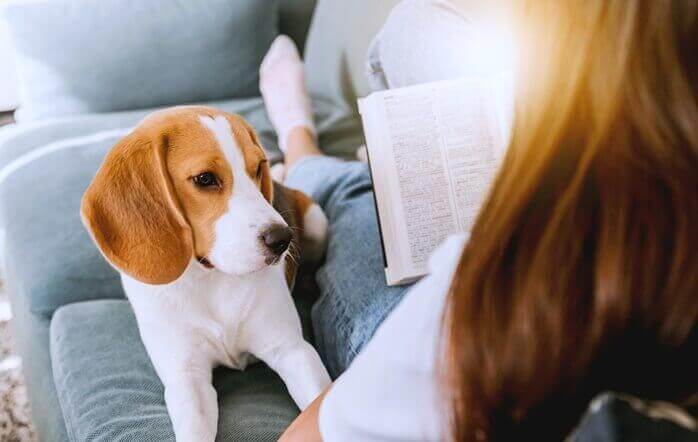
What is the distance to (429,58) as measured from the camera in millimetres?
1219

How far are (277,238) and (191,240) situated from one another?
5.1 inches

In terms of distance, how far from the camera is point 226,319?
1101mm

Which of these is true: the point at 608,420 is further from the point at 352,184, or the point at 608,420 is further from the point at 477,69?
the point at 352,184

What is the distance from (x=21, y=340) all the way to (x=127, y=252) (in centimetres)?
60

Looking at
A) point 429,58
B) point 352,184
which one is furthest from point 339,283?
point 429,58

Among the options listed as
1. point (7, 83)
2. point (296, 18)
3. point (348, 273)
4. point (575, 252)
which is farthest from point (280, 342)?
point (7, 83)

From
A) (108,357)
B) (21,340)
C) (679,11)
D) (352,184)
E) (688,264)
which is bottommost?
(21,340)

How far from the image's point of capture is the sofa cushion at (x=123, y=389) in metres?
0.99

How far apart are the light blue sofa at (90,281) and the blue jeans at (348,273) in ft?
0.34

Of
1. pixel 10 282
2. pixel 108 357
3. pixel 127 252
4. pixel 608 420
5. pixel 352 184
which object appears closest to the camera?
pixel 608 420

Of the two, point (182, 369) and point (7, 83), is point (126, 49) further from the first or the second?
point (182, 369)

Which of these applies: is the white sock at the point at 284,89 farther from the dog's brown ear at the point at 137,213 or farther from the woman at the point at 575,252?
the woman at the point at 575,252

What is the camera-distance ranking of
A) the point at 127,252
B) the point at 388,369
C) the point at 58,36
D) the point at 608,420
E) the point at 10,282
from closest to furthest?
the point at 608,420 < the point at 388,369 < the point at 127,252 < the point at 10,282 < the point at 58,36

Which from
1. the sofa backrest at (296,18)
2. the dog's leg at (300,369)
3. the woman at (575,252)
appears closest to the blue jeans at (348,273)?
the dog's leg at (300,369)
